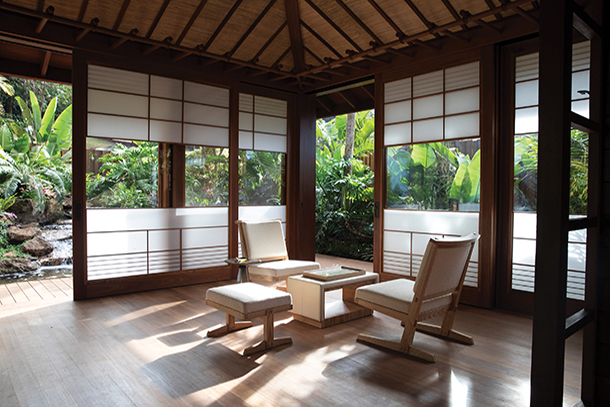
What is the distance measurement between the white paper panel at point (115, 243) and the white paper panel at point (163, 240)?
7 cm

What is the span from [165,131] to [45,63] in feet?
4.75

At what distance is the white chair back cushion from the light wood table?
85 centimetres

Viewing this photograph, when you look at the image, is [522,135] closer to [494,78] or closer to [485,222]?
[494,78]

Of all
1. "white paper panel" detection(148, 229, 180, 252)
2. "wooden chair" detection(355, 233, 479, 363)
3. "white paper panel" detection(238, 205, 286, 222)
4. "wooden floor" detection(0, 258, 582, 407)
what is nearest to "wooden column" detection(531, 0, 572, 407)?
"wooden floor" detection(0, 258, 582, 407)

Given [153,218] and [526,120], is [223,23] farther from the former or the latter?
[526,120]

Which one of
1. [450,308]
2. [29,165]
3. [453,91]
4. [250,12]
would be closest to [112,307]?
[450,308]

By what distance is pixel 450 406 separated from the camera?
2096 mm

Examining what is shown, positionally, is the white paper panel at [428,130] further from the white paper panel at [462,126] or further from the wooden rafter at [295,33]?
the wooden rafter at [295,33]

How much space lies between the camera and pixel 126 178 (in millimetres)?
4504

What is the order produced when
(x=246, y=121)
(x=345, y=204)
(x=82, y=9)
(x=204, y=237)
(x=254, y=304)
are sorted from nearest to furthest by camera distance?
(x=254, y=304) → (x=82, y=9) → (x=204, y=237) → (x=246, y=121) → (x=345, y=204)

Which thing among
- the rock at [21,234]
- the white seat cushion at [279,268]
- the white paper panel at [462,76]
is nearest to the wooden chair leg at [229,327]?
the white seat cushion at [279,268]

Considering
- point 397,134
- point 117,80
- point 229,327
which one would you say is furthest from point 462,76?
point 117,80

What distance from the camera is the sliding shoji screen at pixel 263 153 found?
5426 millimetres

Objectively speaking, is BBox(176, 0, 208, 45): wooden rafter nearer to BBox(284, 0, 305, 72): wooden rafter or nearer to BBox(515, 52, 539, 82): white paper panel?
BBox(284, 0, 305, 72): wooden rafter
